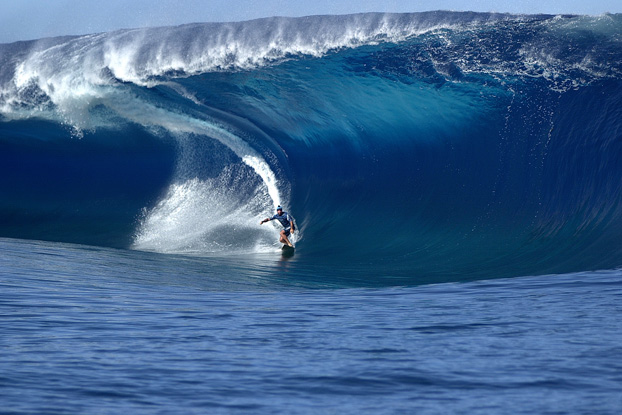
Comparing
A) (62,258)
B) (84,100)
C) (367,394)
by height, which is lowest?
(367,394)

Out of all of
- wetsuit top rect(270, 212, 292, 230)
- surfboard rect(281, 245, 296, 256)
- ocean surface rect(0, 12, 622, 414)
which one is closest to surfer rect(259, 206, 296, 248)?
wetsuit top rect(270, 212, 292, 230)

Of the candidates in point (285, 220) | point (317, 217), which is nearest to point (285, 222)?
point (285, 220)

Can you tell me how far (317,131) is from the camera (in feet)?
47.8

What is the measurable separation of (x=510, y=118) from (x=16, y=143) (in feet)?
32.0

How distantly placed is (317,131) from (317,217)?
2220 millimetres

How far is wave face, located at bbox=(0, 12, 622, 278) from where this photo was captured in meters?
11.9

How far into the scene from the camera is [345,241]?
11.9 meters

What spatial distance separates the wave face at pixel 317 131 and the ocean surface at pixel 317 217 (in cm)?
4

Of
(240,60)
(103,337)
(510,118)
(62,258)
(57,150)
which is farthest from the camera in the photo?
(57,150)

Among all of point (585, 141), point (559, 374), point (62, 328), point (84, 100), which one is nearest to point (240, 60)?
point (84, 100)

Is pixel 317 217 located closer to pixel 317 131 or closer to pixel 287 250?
pixel 287 250

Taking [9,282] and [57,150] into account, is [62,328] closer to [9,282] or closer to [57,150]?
[9,282]

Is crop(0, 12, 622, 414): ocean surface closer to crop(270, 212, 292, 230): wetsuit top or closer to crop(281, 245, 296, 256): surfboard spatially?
crop(281, 245, 296, 256): surfboard

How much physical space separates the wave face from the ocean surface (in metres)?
0.04
